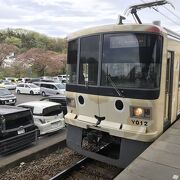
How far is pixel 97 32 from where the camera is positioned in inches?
245

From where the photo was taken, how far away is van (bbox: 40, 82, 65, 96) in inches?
1111

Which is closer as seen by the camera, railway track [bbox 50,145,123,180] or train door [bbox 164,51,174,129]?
train door [bbox 164,51,174,129]

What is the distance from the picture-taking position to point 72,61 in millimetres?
6980

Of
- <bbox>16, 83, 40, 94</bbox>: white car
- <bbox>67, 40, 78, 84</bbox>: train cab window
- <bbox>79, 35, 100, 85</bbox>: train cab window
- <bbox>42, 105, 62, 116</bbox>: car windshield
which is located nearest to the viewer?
<bbox>79, 35, 100, 85</bbox>: train cab window

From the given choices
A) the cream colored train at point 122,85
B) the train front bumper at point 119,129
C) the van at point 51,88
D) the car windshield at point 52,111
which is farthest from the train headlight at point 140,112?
the van at point 51,88

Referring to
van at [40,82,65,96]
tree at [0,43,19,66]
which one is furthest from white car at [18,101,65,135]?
tree at [0,43,19,66]

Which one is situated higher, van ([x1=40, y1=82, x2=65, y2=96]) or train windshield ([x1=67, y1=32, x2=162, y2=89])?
train windshield ([x1=67, y1=32, x2=162, y2=89])

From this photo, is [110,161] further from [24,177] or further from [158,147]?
[24,177]

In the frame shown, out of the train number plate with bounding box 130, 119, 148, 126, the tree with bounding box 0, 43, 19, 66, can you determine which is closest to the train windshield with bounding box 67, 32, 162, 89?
the train number plate with bounding box 130, 119, 148, 126

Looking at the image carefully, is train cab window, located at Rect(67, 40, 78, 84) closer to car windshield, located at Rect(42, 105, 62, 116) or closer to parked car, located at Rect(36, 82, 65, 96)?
car windshield, located at Rect(42, 105, 62, 116)

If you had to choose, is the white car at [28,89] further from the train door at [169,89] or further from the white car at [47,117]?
the train door at [169,89]

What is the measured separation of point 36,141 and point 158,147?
466 cm

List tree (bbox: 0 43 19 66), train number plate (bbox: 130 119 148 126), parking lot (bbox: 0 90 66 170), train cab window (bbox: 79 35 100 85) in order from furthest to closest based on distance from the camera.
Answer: tree (bbox: 0 43 19 66) → parking lot (bbox: 0 90 66 170) → train cab window (bbox: 79 35 100 85) → train number plate (bbox: 130 119 148 126)

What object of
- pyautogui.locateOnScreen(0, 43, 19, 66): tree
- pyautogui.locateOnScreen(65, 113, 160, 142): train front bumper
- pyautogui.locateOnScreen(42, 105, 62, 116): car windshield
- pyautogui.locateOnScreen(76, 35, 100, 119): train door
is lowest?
pyautogui.locateOnScreen(42, 105, 62, 116): car windshield
